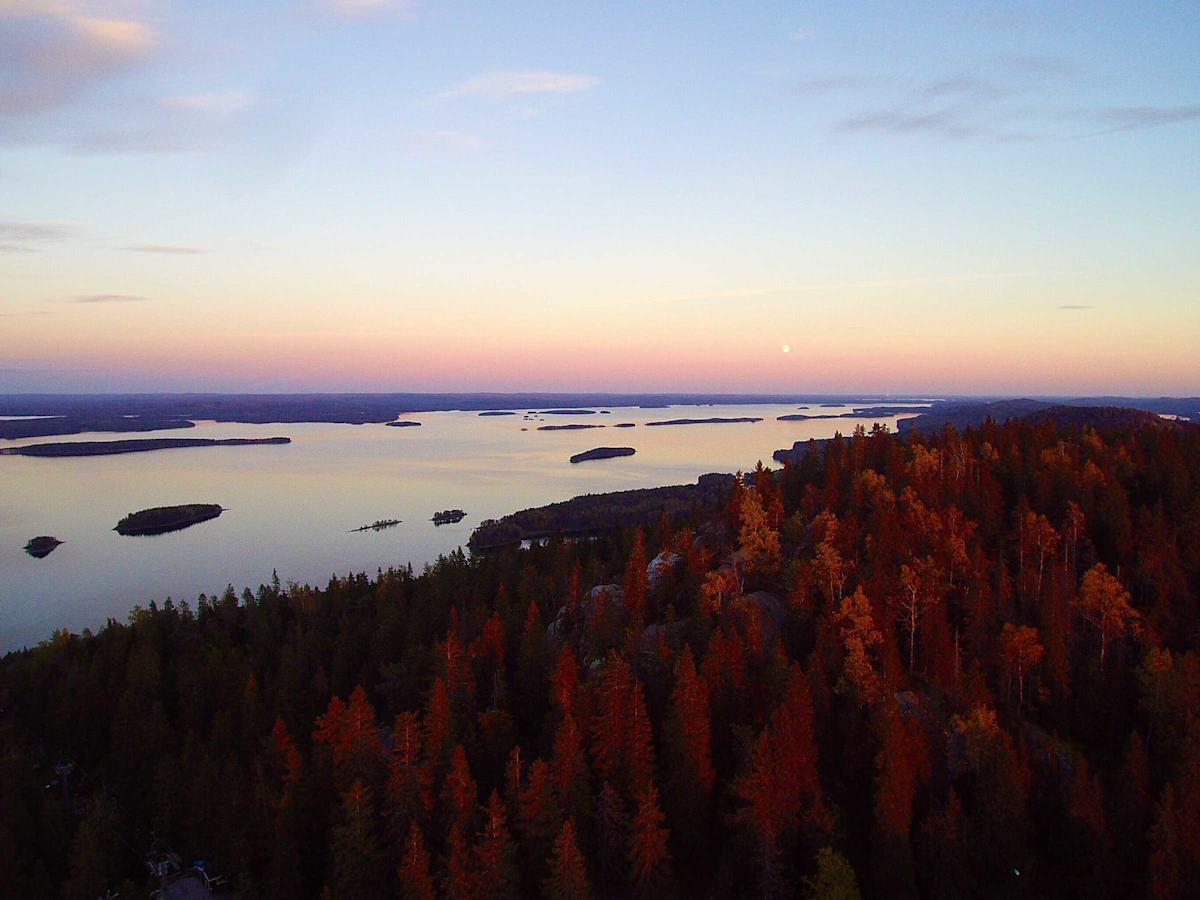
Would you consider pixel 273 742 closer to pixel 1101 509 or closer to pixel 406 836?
pixel 406 836

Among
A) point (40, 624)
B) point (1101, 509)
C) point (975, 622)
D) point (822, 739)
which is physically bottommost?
point (40, 624)

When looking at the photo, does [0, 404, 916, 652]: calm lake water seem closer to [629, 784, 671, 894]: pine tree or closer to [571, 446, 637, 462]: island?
[571, 446, 637, 462]: island

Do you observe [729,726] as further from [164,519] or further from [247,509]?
[247,509]

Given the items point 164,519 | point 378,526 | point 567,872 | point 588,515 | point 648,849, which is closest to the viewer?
point 567,872

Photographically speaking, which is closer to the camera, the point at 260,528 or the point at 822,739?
the point at 822,739

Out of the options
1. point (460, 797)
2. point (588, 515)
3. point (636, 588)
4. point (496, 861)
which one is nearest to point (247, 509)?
point (588, 515)

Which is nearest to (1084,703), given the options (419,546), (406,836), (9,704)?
(406,836)

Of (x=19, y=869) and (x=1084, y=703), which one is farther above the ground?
(x=1084, y=703)
